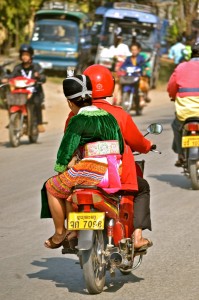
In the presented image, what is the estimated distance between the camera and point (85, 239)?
660 cm

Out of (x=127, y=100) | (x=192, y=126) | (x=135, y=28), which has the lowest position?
(x=135, y=28)

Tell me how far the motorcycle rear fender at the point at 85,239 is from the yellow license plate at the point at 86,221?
0.15 ft

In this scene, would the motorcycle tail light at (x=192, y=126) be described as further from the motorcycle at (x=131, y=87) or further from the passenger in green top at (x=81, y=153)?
the motorcycle at (x=131, y=87)

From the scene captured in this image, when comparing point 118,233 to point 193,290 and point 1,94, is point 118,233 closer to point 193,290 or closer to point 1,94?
point 193,290

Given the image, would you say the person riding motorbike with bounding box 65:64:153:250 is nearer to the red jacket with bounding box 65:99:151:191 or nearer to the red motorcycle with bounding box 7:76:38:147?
the red jacket with bounding box 65:99:151:191

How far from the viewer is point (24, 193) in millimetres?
12359

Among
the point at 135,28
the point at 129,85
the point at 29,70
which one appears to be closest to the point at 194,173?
the point at 29,70

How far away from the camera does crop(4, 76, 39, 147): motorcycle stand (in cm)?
1761

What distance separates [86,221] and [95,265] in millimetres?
356

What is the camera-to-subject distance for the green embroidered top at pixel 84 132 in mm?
6820

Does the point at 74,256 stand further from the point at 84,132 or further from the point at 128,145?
the point at 84,132

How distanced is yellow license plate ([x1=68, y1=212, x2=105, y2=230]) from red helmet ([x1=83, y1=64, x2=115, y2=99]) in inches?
36.9

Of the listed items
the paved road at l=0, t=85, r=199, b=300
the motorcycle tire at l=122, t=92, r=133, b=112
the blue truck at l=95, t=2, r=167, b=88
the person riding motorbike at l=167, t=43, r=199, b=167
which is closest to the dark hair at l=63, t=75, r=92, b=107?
the paved road at l=0, t=85, r=199, b=300

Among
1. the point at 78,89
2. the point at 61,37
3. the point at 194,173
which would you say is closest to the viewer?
the point at 78,89
